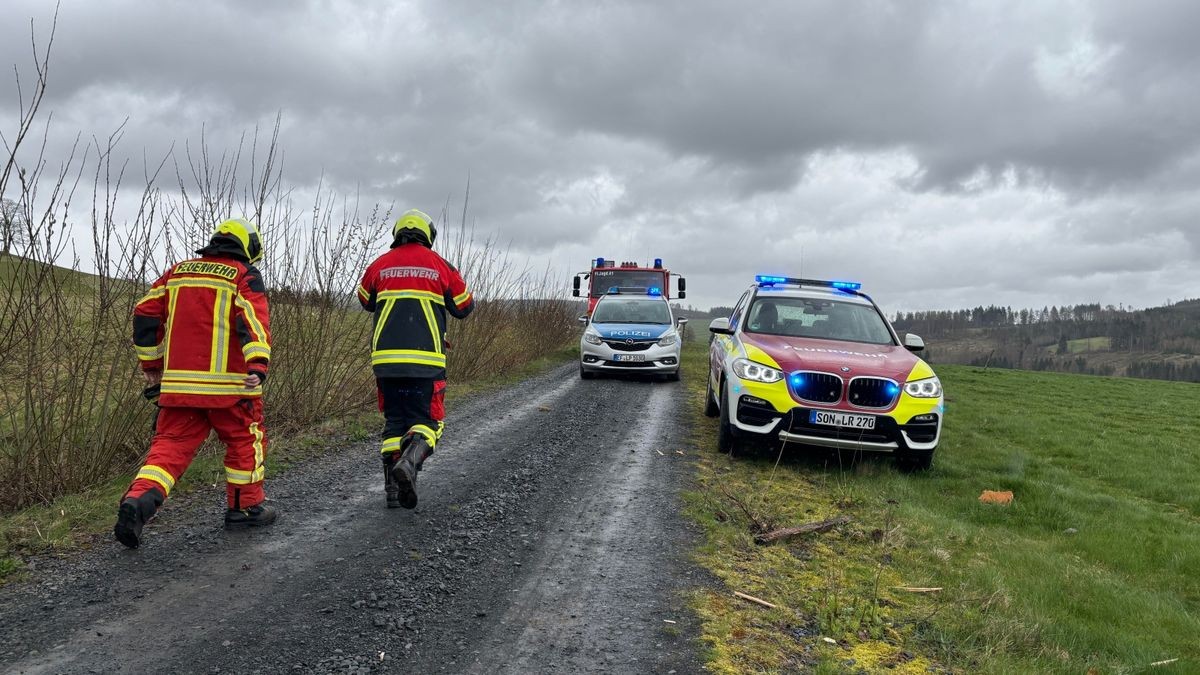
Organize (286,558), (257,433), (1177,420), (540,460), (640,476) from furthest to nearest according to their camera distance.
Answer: (1177,420) → (540,460) → (640,476) → (257,433) → (286,558)

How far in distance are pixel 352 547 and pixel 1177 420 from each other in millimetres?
17549

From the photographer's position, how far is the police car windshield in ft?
47.3

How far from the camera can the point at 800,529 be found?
4.69 m

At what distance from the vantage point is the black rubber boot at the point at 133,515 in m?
3.65

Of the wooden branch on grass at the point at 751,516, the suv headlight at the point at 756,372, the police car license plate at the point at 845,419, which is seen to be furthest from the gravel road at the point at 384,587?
the police car license plate at the point at 845,419

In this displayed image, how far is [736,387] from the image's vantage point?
6.73 meters

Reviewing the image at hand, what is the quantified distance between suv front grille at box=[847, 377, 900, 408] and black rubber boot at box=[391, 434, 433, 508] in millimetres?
3898

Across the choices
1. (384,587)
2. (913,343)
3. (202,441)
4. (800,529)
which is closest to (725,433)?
(913,343)

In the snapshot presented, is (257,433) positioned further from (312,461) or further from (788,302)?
(788,302)

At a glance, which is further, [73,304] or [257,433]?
[73,304]

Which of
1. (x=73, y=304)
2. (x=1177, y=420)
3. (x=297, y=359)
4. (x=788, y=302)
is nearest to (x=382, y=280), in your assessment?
(x=73, y=304)

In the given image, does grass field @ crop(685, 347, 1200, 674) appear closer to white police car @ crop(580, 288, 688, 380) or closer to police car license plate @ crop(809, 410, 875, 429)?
police car license plate @ crop(809, 410, 875, 429)

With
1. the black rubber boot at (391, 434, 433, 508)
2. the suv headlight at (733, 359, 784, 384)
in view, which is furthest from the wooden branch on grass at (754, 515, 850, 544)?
the black rubber boot at (391, 434, 433, 508)

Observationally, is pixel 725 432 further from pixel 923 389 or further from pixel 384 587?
pixel 384 587
